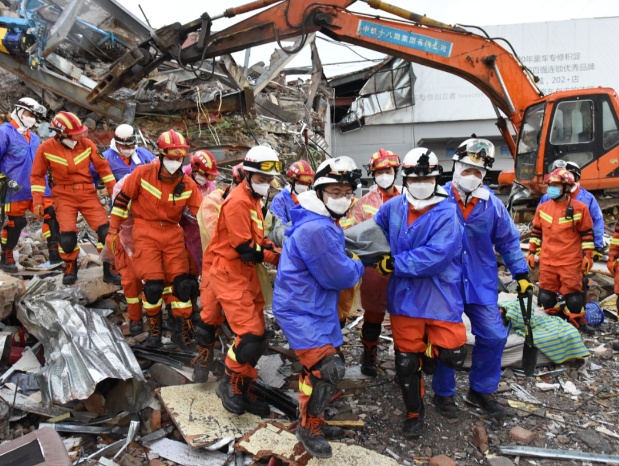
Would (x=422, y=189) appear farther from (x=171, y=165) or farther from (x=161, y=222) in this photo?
(x=161, y=222)

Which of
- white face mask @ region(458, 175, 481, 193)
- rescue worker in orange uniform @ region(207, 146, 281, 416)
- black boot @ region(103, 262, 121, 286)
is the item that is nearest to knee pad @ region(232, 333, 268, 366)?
rescue worker in orange uniform @ region(207, 146, 281, 416)

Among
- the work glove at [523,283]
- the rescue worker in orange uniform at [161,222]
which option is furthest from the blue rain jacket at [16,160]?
the work glove at [523,283]

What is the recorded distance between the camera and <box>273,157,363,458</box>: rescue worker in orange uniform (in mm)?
2674

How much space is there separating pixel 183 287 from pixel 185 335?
496 mm

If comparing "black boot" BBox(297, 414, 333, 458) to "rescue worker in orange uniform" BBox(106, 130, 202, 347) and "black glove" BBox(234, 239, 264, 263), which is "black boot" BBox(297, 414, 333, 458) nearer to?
"black glove" BBox(234, 239, 264, 263)

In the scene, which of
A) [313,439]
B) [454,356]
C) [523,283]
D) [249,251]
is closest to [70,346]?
[249,251]

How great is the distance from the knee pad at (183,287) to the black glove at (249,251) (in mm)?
1165

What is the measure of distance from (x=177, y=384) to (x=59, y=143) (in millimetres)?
3017

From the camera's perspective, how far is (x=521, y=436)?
315 cm

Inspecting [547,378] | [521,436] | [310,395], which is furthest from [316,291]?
[547,378]

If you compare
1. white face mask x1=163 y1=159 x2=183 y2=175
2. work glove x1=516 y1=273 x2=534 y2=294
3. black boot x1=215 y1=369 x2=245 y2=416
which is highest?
white face mask x1=163 y1=159 x2=183 y2=175

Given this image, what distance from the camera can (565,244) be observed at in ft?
17.6

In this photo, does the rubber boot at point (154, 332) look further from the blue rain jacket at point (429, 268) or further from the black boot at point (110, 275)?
the blue rain jacket at point (429, 268)

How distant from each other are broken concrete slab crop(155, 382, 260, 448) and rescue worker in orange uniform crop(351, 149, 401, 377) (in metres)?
1.29
